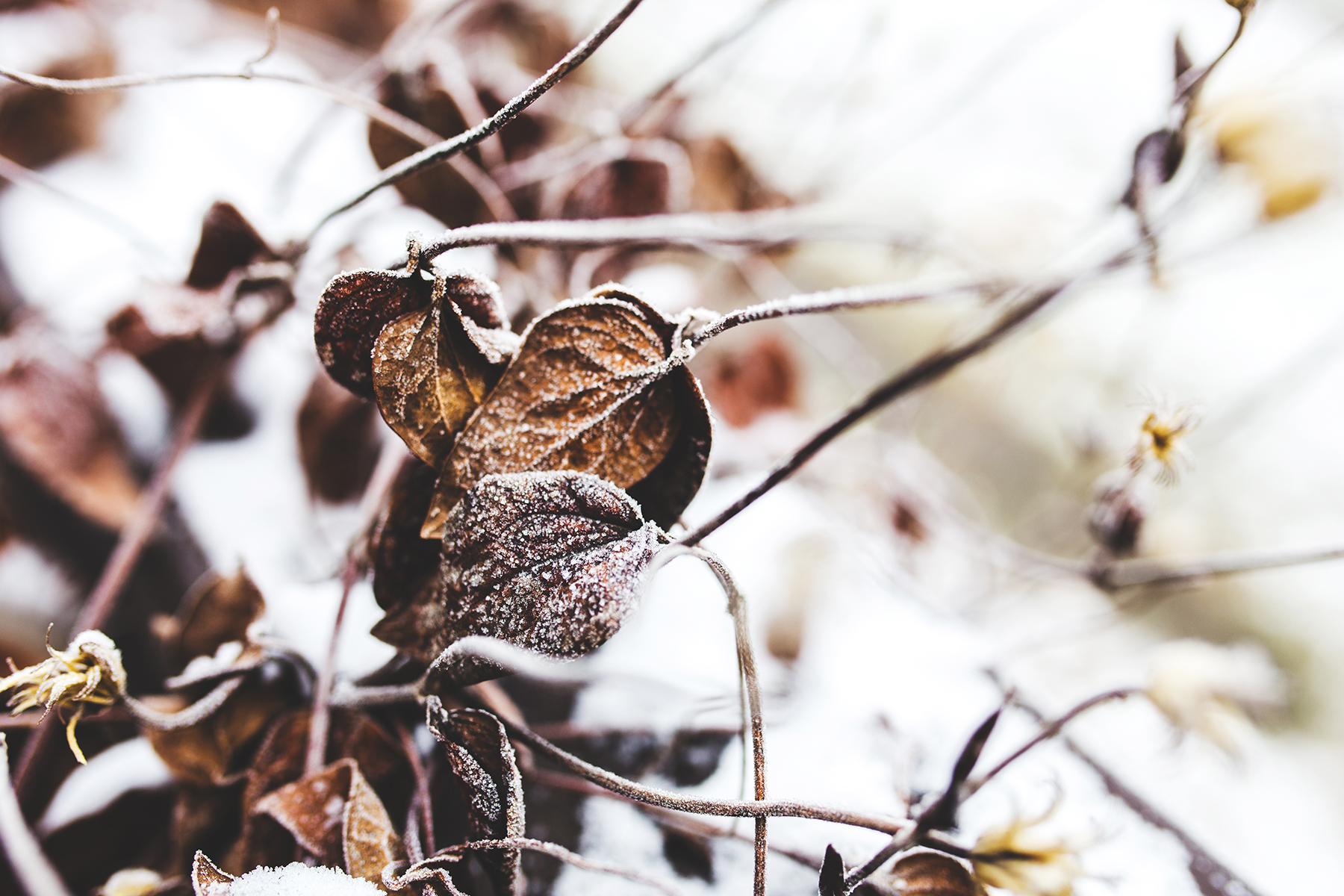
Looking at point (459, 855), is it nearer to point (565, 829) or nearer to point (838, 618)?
point (565, 829)

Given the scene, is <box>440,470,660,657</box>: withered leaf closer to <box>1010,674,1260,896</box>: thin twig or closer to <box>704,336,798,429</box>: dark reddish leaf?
<box>1010,674,1260,896</box>: thin twig

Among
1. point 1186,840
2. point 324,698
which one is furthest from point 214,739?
point 1186,840

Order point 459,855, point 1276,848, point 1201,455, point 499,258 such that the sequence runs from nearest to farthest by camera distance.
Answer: point 459,855, point 499,258, point 1276,848, point 1201,455

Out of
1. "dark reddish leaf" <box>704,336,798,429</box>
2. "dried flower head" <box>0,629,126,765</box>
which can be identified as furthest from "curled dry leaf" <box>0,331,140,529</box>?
"dark reddish leaf" <box>704,336,798,429</box>

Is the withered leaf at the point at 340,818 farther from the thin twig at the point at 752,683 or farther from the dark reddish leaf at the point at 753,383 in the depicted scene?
the dark reddish leaf at the point at 753,383

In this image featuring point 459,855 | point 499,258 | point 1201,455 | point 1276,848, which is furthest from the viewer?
point 1201,455

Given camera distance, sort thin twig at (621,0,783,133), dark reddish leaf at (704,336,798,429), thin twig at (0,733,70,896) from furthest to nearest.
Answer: dark reddish leaf at (704,336,798,429)
thin twig at (621,0,783,133)
thin twig at (0,733,70,896)

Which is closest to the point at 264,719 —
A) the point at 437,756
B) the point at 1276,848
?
the point at 437,756

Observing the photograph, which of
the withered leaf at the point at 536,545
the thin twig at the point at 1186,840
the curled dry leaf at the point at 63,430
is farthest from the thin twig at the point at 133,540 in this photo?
the thin twig at the point at 1186,840
